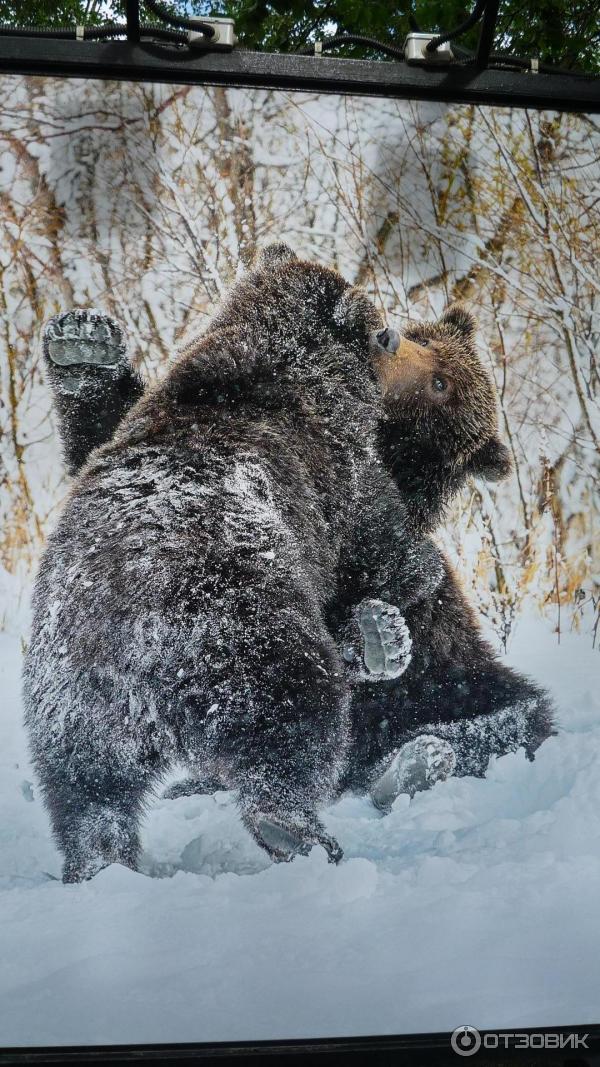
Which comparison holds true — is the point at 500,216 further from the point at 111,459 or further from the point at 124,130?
the point at 111,459

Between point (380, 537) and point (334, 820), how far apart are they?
0.61 meters

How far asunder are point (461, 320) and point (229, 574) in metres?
0.79

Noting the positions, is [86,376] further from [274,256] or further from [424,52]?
[424,52]

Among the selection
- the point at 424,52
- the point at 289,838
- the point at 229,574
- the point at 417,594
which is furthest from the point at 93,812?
the point at 424,52

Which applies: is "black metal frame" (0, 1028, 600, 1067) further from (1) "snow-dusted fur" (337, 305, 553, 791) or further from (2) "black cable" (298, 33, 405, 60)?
(2) "black cable" (298, 33, 405, 60)

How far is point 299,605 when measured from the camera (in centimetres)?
177

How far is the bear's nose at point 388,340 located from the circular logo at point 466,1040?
4.70 ft

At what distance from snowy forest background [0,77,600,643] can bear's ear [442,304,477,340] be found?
0.04 m

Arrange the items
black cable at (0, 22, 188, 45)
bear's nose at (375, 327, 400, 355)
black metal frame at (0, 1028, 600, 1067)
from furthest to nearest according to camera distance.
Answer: bear's nose at (375, 327, 400, 355), black cable at (0, 22, 188, 45), black metal frame at (0, 1028, 600, 1067)

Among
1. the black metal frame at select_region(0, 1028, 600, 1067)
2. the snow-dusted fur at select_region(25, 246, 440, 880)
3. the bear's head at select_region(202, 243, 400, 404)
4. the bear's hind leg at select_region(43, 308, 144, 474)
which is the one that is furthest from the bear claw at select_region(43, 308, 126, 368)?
the black metal frame at select_region(0, 1028, 600, 1067)

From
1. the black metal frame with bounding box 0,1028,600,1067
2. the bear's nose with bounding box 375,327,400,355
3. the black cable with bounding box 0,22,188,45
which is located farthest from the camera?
the bear's nose with bounding box 375,327,400,355

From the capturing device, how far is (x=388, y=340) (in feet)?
6.25

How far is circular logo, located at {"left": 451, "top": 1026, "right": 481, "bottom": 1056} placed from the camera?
1.69m

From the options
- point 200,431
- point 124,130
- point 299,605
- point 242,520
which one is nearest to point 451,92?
point 124,130
